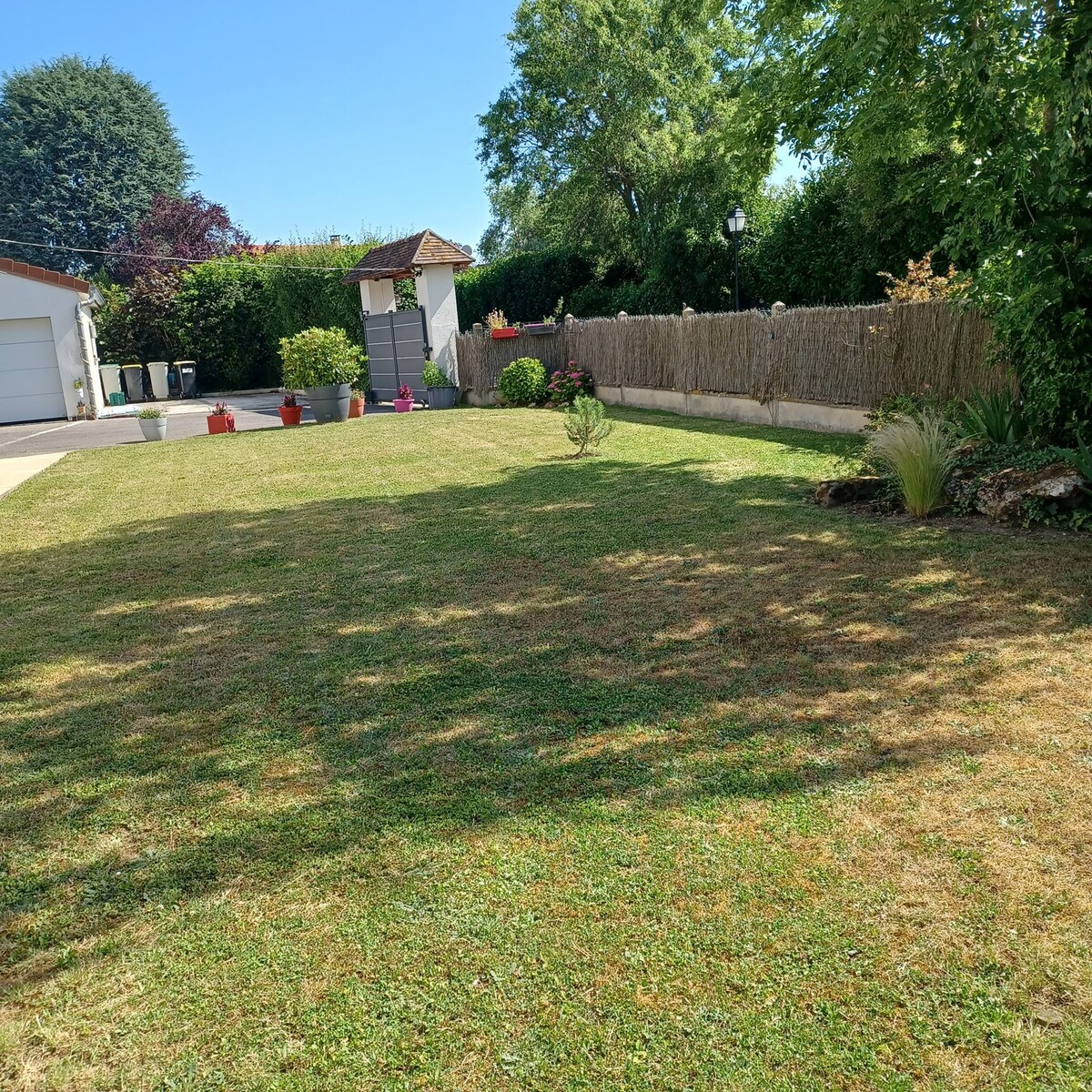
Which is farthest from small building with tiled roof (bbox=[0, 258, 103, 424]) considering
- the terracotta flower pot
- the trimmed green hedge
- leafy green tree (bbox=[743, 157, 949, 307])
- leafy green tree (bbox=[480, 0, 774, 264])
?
leafy green tree (bbox=[743, 157, 949, 307])

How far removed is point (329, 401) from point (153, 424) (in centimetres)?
314

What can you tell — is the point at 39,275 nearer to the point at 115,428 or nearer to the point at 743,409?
the point at 115,428

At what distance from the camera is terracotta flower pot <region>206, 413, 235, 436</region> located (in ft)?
55.7

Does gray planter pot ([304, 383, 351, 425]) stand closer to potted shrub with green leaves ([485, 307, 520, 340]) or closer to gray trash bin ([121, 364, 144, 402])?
potted shrub with green leaves ([485, 307, 520, 340])

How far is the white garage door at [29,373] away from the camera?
24.0 m

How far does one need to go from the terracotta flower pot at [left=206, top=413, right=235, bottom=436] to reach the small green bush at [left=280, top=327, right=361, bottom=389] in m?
1.39

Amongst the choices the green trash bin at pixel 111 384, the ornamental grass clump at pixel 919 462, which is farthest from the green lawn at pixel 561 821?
the green trash bin at pixel 111 384

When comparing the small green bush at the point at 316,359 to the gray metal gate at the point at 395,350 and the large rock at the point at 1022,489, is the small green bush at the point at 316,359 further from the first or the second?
the large rock at the point at 1022,489

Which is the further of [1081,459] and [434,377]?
[434,377]

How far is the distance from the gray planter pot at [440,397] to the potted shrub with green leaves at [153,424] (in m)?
5.56

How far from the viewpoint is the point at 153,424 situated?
16.6m

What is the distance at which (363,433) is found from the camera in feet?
50.9

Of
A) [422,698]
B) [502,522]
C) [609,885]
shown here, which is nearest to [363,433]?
[502,522]

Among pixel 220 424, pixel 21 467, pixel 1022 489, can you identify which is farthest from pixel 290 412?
pixel 1022 489
